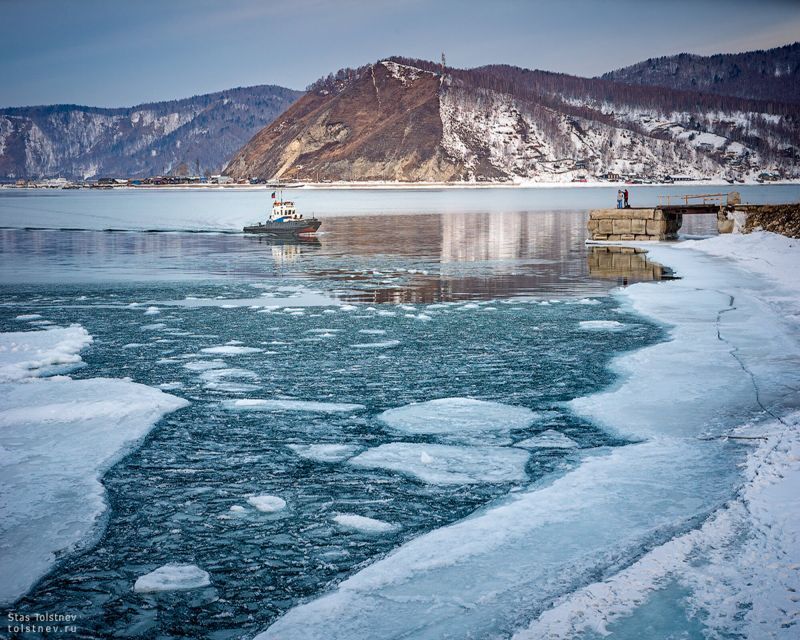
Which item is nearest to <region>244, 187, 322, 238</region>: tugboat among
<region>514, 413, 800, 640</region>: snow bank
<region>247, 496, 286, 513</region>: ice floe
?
<region>247, 496, 286, 513</region>: ice floe

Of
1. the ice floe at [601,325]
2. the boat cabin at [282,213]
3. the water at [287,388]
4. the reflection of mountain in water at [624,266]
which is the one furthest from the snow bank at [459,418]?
the boat cabin at [282,213]

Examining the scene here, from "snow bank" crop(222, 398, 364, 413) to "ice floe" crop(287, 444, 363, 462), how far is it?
1.62 metres

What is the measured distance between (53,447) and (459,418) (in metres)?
5.09

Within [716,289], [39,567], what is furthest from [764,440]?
[716,289]

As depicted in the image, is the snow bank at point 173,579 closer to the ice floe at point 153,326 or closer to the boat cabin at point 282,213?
the ice floe at point 153,326

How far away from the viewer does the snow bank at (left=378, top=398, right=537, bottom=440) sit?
10531mm

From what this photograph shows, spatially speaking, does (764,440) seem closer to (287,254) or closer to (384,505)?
(384,505)

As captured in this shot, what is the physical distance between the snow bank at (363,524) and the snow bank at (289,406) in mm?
3877

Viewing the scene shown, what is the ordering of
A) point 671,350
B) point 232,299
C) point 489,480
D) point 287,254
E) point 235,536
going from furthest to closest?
point 287,254 → point 232,299 → point 671,350 → point 489,480 → point 235,536

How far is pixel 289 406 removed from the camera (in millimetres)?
11891

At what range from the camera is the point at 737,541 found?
22.7ft

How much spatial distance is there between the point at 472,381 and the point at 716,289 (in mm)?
14514

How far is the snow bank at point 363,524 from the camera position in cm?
754

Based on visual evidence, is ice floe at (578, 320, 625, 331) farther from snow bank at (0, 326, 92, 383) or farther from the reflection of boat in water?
the reflection of boat in water
